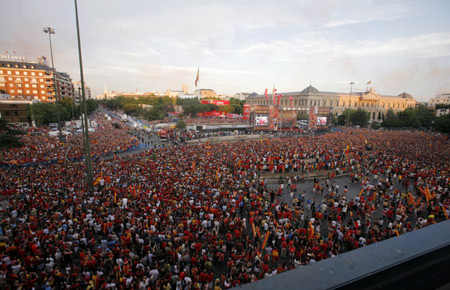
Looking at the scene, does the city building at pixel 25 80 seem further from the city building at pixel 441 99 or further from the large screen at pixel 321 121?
the city building at pixel 441 99

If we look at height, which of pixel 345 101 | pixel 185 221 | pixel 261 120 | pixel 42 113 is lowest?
pixel 185 221

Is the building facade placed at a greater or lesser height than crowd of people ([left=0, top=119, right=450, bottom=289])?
greater

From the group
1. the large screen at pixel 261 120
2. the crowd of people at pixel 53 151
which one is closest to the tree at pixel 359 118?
the large screen at pixel 261 120

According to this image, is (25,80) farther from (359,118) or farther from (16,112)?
(359,118)

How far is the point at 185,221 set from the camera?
9.66m

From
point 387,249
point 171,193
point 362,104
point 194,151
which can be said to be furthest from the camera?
point 362,104

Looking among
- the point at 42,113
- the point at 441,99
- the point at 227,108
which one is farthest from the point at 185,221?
the point at 441,99

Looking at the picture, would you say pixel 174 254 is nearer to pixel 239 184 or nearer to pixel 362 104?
pixel 239 184

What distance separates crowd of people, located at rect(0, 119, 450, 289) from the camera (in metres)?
7.05

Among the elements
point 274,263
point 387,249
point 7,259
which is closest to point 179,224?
point 274,263

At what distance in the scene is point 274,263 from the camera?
8297 mm

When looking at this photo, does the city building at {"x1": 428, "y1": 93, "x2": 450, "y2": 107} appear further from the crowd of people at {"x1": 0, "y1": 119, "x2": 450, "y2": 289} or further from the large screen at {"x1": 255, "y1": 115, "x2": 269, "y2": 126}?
the crowd of people at {"x1": 0, "y1": 119, "x2": 450, "y2": 289}

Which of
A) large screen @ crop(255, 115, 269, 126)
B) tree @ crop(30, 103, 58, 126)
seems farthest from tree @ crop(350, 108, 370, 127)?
tree @ crop(30, 103, 58, 126)

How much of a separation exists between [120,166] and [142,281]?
13778 millimetres
